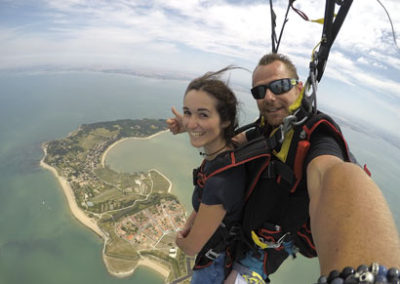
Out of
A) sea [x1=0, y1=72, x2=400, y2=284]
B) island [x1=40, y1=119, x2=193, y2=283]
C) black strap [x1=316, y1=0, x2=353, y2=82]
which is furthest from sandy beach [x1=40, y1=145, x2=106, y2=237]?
black strap [x1=316, y1=0, x2=353, y2=82]

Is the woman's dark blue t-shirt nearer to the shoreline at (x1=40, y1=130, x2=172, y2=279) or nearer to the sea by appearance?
the sea

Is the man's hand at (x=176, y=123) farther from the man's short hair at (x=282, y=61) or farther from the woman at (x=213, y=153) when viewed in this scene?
the man's short hair at (x=282, y=61)

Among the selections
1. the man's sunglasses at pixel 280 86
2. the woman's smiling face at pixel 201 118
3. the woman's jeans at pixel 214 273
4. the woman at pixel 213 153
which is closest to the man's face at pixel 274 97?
the man's sunglasses at pixel 280 86

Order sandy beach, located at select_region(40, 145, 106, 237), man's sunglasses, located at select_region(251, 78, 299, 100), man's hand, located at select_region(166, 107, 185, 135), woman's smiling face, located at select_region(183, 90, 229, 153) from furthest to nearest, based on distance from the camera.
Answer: sandy beach, located at select_region(40, 145, 106, 237) → man's hand, located at select_region(166, 107, 185, 135) → man's sunglasses, located at select_region(251, 78, 299, 100) → woman's smiling face, located at select_region(183, 90, 229, 153)

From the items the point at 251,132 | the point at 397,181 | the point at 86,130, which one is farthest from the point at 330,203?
the point at 397,181

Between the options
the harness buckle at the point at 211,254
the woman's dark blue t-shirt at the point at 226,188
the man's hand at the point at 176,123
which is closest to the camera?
the woman's dark blue t-shirt at the point at 226,188

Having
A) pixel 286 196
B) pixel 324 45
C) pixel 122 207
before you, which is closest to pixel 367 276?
pixel 286 196
